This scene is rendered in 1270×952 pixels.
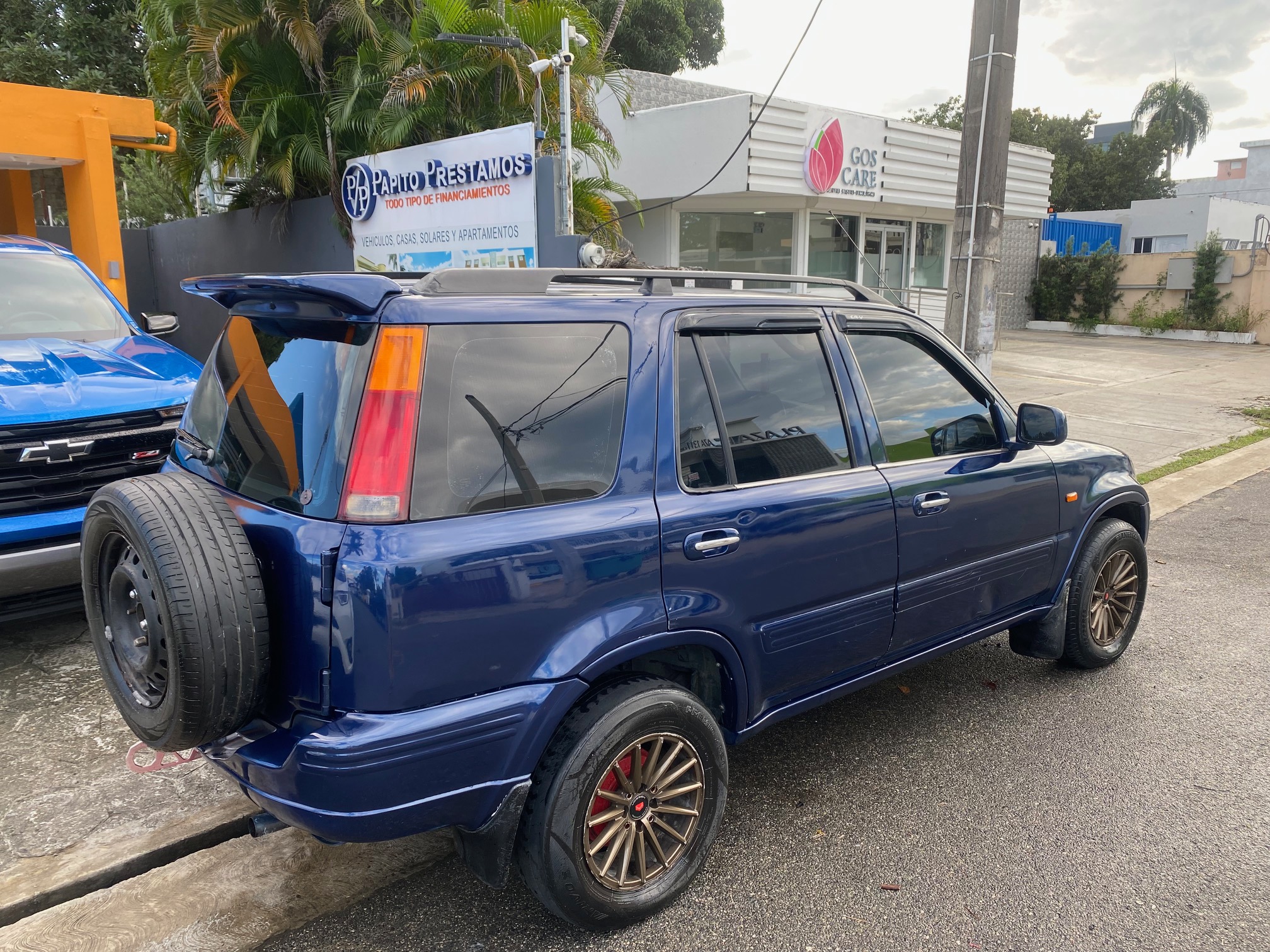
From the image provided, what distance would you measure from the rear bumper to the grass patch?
24.7 ft

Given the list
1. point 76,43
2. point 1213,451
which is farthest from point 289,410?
point 76,43

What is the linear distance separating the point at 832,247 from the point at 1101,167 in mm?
37031

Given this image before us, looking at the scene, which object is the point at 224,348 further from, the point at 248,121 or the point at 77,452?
the point at 248,121

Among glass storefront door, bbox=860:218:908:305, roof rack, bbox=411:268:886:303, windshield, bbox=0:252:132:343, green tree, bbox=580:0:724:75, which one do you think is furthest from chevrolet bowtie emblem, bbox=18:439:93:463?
green tree, bbox=580:0:724:75

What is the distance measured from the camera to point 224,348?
311 centimetres

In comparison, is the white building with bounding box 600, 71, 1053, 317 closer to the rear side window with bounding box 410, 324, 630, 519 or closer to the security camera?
the security camera

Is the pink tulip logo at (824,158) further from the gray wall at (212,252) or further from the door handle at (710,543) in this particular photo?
the door handle at (710,543)

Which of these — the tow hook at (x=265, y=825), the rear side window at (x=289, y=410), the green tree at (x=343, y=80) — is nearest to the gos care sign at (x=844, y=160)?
the green tree at (x=343, y=80)

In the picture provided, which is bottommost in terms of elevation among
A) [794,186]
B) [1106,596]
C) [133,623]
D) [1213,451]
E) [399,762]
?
[1213,451]

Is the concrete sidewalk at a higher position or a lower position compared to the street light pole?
lower

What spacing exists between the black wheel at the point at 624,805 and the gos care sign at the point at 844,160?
1216 cm

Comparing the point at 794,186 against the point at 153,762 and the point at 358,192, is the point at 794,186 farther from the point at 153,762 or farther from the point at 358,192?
the point at 153,762

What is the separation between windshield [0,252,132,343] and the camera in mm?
5824

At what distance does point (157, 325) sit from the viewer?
6.30m
